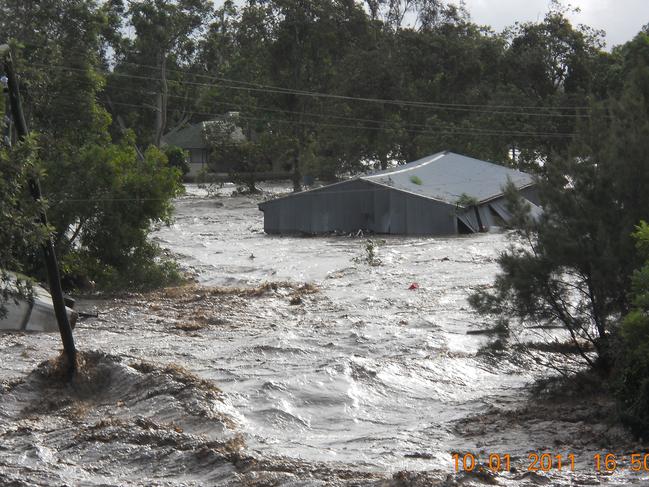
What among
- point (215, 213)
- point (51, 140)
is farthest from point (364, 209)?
point (51, 140)

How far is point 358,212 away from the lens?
47969 millimetres

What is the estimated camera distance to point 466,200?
150 ft

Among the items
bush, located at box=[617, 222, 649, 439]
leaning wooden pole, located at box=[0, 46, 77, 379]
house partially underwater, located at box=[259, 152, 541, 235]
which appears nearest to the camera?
bush, located at box=[617, 222, 649, 439]

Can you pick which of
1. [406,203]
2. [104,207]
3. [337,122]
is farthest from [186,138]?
[104,207]

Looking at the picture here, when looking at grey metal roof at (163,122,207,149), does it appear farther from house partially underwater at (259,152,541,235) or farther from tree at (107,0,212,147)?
house partially underwater at (259,152,541,235)

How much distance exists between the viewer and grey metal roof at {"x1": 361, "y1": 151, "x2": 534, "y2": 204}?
46938mm

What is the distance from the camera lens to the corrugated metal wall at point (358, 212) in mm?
45844

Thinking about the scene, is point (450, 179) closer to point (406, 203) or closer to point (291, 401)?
point (406, 203)

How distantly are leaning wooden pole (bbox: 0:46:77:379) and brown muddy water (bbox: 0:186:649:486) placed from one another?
0.52 m

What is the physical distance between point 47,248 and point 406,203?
31.8m

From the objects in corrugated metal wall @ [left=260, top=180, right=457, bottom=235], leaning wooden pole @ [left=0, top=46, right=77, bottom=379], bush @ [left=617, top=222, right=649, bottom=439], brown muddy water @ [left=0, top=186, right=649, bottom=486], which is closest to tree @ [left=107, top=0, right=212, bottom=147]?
corrugated metal wall @ [left=260, top=180, right=457, bottom=235]

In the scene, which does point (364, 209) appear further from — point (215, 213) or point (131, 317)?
point (131, 317)
